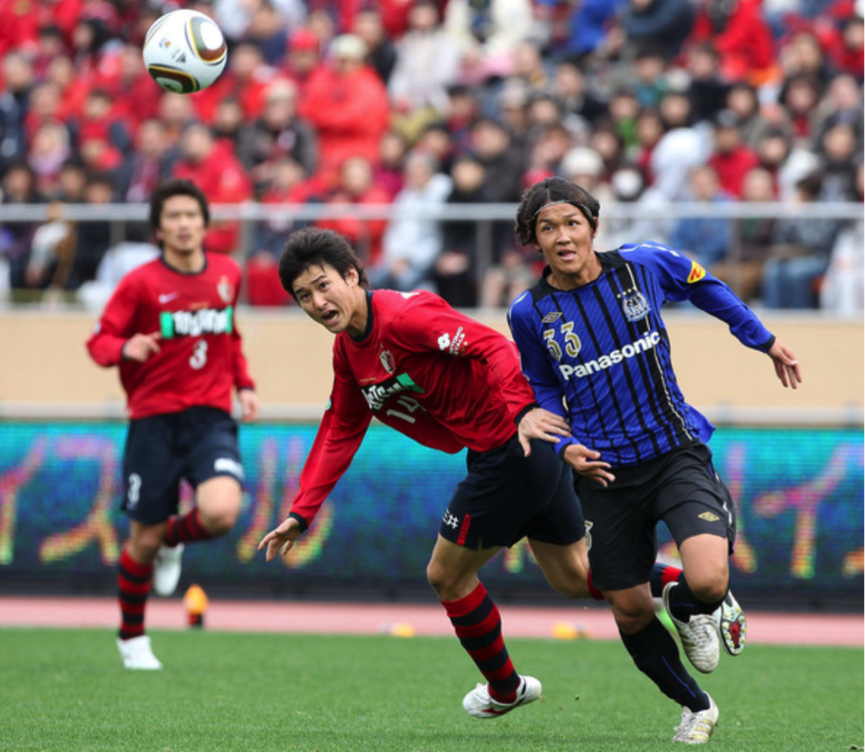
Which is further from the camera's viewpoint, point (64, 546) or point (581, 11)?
point (581, 11)

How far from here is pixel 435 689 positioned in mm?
8164

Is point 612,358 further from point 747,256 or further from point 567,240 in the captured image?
point 747,256

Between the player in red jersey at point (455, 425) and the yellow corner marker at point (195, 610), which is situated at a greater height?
the player in red jersey at point (455, 425)

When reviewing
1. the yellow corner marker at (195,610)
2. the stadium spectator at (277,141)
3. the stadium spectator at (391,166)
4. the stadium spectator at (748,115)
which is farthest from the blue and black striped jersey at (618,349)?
the stadium spectator at (277,141)

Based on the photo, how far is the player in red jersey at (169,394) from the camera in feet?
→ 28.8

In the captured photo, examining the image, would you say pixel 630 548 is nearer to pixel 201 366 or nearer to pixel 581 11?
pixel 201 366

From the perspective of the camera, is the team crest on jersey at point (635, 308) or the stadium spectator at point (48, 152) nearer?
the team crest on jersey at point (635, 308)

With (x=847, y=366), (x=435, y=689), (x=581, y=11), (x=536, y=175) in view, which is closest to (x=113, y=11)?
(x=581, y=11)

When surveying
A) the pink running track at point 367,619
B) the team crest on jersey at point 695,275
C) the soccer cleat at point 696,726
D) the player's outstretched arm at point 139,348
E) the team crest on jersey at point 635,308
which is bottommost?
the pink running track at point 367,619

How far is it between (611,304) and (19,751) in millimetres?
2857

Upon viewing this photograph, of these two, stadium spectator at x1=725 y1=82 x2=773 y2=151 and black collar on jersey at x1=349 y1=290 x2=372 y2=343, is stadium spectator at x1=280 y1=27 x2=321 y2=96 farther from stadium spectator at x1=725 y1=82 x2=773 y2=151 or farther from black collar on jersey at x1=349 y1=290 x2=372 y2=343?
black collar on jersey at x1=349 y1=290 x2=372 y2=343

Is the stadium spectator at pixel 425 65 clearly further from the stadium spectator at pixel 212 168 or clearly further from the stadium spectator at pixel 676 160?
the stadium spectator at pixel 676 160

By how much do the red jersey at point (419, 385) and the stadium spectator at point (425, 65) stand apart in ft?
32.5

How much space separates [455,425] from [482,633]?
93 centimetres
